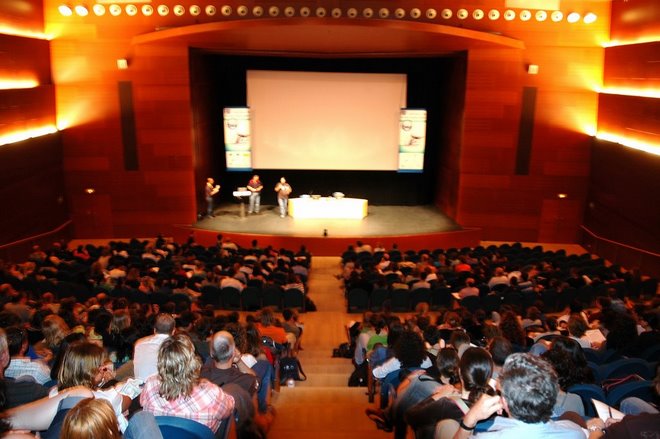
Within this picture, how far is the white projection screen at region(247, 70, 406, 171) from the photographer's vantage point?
1797cm

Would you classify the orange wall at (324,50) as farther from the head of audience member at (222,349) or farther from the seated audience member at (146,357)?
the head of audience member at (222,349)

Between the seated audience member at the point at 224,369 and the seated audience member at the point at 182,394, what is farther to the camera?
the seated audience member at the point at 224,369

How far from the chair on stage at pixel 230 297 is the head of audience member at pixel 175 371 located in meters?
6.71

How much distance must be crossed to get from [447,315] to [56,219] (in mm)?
11909

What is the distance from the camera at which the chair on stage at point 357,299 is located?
408 inches

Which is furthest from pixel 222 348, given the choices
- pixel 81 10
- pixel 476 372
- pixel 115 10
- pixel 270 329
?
pixel 81 10

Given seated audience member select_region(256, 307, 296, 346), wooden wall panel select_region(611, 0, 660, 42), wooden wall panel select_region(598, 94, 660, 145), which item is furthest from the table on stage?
seated audience member select_region(256, 307, 296, 346)

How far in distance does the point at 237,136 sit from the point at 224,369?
14.1m

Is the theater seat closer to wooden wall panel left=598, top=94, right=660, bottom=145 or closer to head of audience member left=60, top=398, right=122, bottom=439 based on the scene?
head of audience member left=60, top=398, right=122, bottom=439

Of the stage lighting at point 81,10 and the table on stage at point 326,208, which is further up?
the stage lighting at point 81,10

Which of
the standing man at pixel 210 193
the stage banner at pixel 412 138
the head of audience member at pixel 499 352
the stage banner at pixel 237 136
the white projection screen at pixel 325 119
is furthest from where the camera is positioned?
the white projection screen at pixel 325 119

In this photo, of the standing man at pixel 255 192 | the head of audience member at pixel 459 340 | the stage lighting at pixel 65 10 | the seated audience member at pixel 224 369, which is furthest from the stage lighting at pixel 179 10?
the seated audience member at pixel 224 369

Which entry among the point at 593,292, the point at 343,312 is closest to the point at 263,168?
the point at 343,312

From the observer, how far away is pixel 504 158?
16016 millimetres
